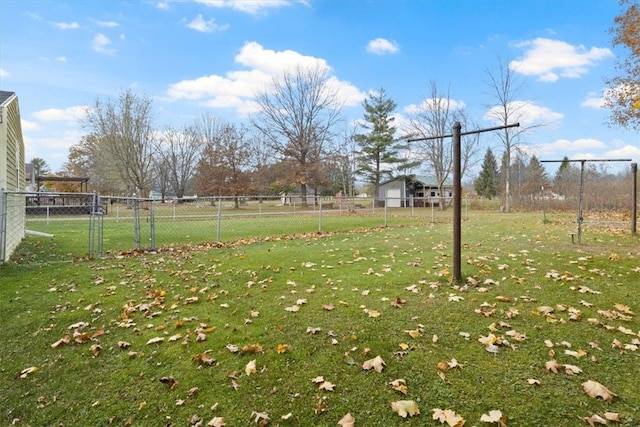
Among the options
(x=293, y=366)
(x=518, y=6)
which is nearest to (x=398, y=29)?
(x=518, y=6)

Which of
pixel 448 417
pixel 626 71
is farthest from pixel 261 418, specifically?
pixel 626 71

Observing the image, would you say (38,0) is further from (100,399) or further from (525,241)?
(525,241)

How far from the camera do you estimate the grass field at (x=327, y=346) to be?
2.31m

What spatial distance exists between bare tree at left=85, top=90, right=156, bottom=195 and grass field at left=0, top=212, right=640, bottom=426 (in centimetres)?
3142

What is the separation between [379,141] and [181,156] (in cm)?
2359

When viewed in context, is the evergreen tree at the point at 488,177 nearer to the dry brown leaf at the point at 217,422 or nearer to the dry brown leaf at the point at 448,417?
the dry brown leaf at the point at 448,417

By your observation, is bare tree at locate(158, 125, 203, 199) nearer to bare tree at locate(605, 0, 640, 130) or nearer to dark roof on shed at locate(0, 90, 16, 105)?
dark roof on shed at locate(0, 90, 16, 105)

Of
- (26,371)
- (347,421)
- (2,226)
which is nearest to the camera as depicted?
(347,421)

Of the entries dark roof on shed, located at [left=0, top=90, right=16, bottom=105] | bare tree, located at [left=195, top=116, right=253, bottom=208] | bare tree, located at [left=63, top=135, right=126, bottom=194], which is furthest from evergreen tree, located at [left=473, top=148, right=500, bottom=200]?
dark roof on shed, located at [left=0, top=90, right=16, bottom=105]

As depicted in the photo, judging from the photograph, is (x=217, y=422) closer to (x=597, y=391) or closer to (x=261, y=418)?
(x=261, y=418)

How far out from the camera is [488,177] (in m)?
51.3

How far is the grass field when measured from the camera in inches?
91.0

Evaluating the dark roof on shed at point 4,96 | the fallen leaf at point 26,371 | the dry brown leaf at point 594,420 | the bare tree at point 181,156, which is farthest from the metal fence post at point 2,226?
the bare tree at point 181,156

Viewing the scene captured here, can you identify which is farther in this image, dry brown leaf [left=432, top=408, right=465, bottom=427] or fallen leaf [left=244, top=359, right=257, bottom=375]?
fallen leaf [left=244, top=359, right=257, bottom=375]
